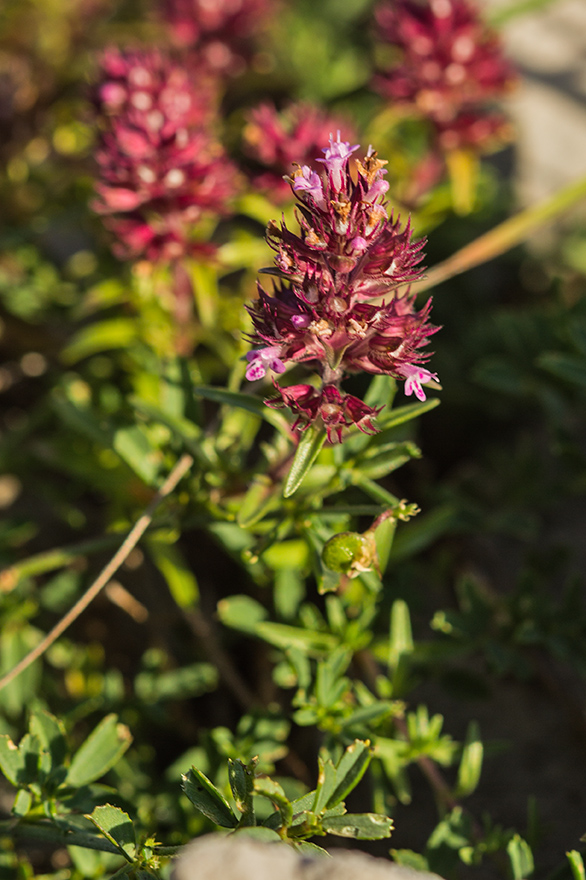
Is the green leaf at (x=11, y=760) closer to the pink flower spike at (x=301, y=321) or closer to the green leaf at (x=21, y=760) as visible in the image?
the green leaf at (x=21, y=760)

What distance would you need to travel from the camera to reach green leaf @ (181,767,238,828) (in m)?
1.64

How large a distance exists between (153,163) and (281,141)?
1.90ft

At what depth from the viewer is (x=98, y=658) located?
2758 mm

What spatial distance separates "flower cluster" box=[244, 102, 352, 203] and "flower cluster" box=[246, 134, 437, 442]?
1131 mm

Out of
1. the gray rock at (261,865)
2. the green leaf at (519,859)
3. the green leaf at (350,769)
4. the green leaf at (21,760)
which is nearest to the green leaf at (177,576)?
the green leaf at (21,760)

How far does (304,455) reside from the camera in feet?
5.69

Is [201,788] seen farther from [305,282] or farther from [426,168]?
[426,168]

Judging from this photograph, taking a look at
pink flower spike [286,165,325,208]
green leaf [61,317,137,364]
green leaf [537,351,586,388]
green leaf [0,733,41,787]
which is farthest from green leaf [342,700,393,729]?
green leaf [61,317,137,364]

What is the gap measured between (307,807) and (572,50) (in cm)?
468

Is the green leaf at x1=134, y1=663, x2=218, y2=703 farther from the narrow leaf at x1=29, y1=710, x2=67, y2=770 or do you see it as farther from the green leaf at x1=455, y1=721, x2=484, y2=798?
the green leaf at x1=455, y1=721, x2=484, y2=798

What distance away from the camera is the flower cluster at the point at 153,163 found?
250 cm

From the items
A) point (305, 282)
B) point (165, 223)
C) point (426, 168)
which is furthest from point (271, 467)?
point (426, 168)

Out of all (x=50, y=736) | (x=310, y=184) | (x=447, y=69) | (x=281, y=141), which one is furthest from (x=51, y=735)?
(x=447, y=69)

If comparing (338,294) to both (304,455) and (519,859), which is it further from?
(519,859)
